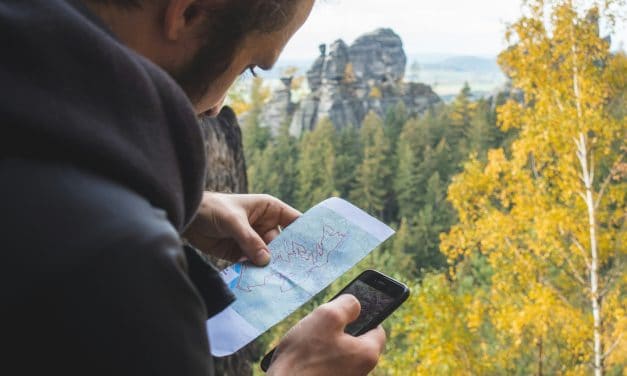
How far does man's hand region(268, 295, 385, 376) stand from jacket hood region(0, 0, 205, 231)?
0.25m

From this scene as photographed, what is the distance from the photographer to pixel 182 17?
1.79 feet

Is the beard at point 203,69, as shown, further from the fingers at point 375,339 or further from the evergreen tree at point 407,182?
the evergreen tree at point 407,182

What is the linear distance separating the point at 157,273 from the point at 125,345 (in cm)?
4

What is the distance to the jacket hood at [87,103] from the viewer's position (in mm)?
353

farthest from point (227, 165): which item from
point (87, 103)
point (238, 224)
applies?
point (87, 103)

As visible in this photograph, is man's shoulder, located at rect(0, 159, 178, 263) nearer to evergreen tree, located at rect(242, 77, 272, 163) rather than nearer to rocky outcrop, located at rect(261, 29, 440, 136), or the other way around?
evergreen tree, located at rect(242, 77, 272, 163)

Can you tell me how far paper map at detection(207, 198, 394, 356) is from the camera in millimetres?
807

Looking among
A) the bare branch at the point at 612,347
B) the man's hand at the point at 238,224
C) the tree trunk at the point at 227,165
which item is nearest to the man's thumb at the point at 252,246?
the man's hand at the point at 238,224

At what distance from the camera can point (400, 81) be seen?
33562 millimetres

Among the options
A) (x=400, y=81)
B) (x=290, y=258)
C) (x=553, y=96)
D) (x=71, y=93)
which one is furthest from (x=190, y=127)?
(x=400, y=81)

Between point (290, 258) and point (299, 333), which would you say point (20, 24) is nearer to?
point (299, 333)

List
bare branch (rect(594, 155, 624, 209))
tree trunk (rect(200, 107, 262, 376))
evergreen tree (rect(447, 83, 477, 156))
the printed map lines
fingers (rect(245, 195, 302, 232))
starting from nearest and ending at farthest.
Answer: the printed map lines, fingers (rect(245, 195, 302, 232)), tree trunk (rect(200, 107, 262, 376)), bare branch (rect(594, 155, 624, 209)), evergreen tree (rect(447, 83, 477, 156))

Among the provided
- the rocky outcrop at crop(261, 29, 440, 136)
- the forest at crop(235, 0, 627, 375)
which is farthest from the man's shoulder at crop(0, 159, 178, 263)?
the rocky outcrop at crop(261, 29, 440, 136)

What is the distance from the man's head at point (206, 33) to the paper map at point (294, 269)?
26 cm
